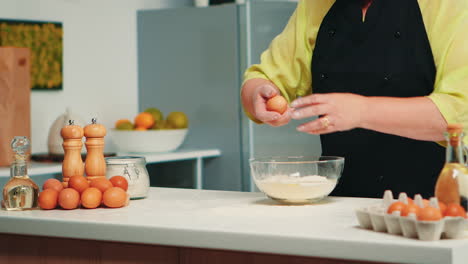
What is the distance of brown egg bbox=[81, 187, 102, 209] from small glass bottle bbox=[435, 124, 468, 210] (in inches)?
28.9

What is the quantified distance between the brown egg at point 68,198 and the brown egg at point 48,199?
0.06 ft

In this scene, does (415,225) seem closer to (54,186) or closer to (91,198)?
(91,198)

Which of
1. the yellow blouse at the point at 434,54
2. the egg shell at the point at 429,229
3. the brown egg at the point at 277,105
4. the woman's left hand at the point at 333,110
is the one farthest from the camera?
the brown egg at the point at 277,105

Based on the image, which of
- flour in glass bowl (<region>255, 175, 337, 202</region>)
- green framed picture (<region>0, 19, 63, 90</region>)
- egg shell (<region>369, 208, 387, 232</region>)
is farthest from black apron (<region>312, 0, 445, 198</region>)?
green framed picture (<region>0, 19, 63, 90</region>)

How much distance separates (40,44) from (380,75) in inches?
76.0

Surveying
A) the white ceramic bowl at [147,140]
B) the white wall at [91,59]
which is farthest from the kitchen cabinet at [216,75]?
the white ceramic bowl at [147,140]

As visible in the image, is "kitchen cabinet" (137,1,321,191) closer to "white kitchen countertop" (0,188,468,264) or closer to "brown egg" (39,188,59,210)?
"white kitchen countertop" (0,188,468,264)

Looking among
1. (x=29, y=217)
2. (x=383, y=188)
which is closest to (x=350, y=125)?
(x=383, y=188)

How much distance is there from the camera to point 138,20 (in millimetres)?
3877

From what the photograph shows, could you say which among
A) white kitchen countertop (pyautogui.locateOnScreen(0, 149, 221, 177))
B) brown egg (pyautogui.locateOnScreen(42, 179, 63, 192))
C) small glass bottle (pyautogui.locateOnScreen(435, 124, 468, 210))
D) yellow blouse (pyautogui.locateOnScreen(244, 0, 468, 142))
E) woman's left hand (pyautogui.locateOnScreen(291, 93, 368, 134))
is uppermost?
yellow blouse (pyautogui.locateOnScreen(244, 0, 468, 142))

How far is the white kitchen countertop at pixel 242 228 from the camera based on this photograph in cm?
109

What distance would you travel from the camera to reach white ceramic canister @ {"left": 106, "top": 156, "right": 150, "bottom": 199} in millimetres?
1673

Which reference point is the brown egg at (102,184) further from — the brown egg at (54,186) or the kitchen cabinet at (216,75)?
the kitchen cabinet at (216,75)

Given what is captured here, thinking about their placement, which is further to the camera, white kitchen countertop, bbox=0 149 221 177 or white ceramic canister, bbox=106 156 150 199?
white kitchen countertop, bbox=0 149 221 177
